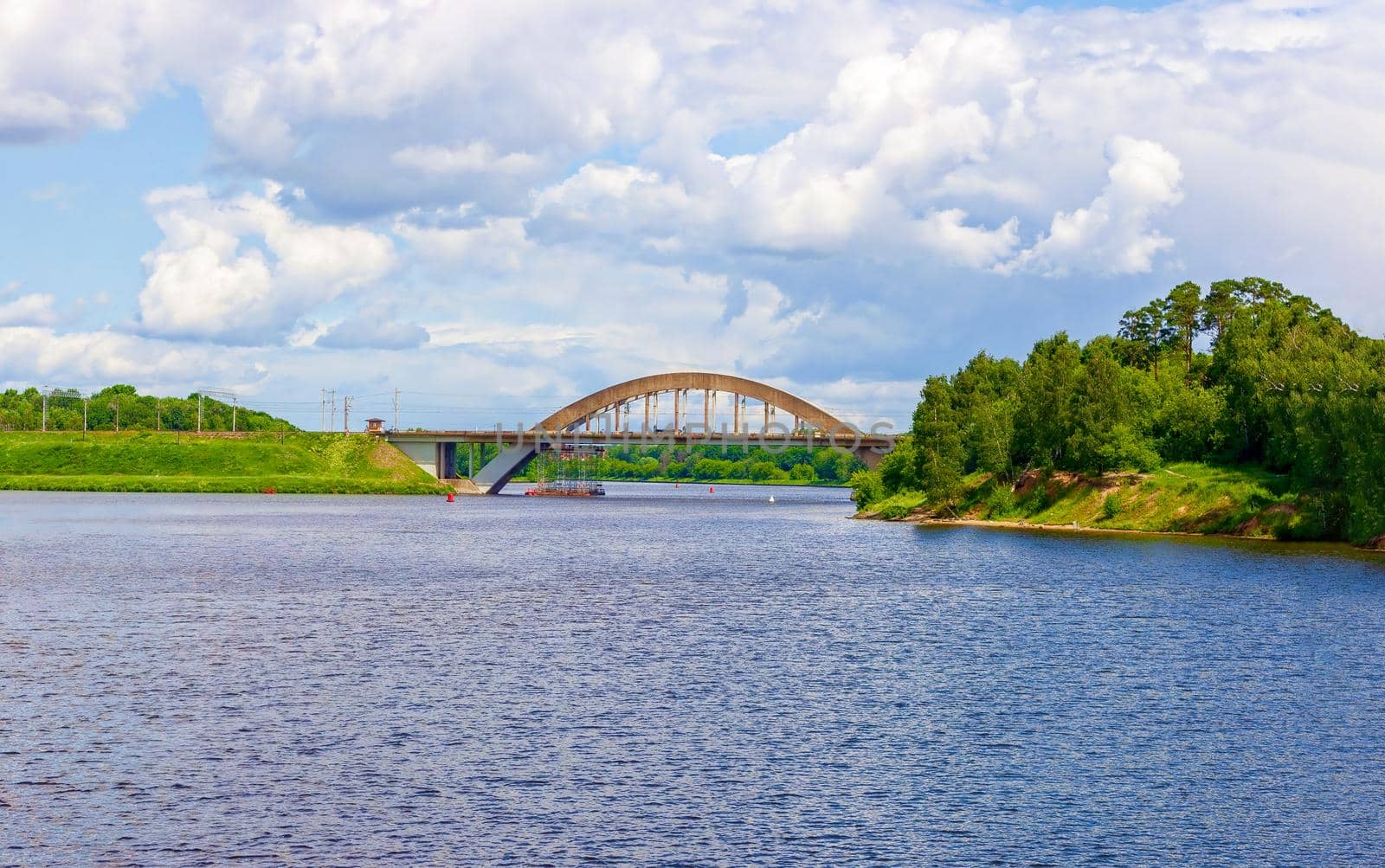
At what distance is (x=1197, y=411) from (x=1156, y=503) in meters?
9.69

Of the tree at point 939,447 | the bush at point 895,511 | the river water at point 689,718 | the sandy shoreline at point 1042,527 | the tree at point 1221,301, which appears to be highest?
the tree at point 1221,301

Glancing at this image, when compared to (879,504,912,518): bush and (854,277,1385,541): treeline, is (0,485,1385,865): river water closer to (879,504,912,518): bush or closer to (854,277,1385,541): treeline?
(854,277,1385,541): treeline

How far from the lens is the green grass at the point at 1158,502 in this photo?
320 ft

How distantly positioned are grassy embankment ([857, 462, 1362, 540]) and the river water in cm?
2896

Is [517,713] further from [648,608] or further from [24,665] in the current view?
[648,608]

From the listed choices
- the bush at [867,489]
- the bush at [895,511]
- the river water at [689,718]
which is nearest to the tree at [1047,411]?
the bush at [895,511]

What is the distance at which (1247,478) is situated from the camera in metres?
105

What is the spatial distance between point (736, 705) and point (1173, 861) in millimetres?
13847

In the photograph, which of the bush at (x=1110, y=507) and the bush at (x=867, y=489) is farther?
the bush at (x=867, y=489)

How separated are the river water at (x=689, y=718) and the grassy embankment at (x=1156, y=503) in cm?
2896

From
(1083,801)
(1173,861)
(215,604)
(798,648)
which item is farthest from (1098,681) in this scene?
(215,604)

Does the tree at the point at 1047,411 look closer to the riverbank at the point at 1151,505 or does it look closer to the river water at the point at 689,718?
the riverbank at the point at 1151,505

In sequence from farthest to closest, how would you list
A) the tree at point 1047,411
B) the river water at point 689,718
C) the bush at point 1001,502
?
the bush at point 1001,502, the tree at point 1047,411, the river water at point 689,718

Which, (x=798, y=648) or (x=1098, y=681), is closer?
(x=1098, y=681)
